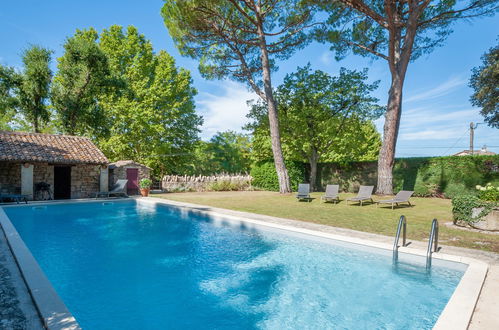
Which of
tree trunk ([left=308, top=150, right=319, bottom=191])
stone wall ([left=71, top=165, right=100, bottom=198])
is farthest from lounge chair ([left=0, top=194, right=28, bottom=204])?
tree trunk ([left=308, top=150, right=319, bottom=191])

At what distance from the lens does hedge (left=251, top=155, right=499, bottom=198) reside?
589 inches

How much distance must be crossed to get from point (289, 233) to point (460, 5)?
1577 cm

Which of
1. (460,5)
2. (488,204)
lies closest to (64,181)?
(488,204)

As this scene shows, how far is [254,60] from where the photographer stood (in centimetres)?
2064

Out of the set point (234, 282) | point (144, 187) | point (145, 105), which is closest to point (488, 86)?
point (234, 282)

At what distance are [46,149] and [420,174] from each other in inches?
889

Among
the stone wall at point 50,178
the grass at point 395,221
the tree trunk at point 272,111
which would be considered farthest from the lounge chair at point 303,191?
the stone wall at point 50,178

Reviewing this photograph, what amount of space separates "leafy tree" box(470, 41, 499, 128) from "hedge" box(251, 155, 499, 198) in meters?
5.80

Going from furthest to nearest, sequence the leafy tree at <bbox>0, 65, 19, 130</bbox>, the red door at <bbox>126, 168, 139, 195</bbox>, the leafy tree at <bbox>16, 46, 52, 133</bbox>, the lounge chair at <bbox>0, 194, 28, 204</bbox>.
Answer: the leafy tree at <bbox>16, 46, 52, 133</bbox>
the leafy tree at <bbox>0, 65, 19, 130</bbox>
the red door at <bbox>126, 168, 139, 195</bbox>
the lounge chair at <bbox>0, 194, 28, 204</bbox>

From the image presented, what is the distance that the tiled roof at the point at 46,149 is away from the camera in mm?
14852

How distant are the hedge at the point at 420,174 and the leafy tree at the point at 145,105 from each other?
1067cm

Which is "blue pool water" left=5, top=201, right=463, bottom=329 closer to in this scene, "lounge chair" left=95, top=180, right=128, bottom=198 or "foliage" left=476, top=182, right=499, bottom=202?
"foliage" left=476, top=182, right=499, bottom=202

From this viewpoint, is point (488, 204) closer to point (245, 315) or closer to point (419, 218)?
point (419, 218)

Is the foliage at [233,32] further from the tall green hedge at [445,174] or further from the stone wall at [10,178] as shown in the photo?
the stone wall at [10,178]
